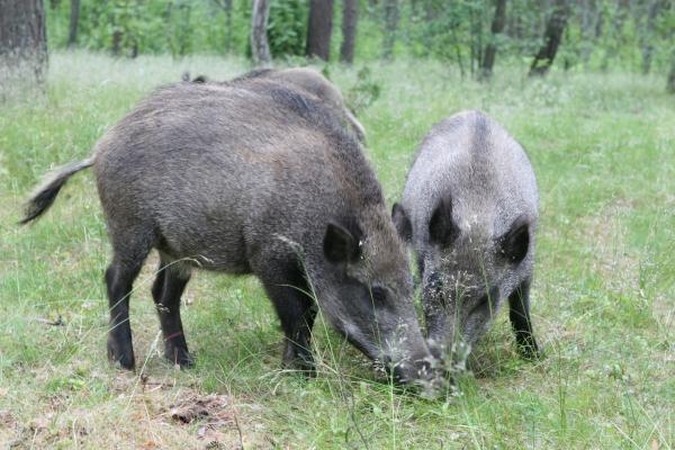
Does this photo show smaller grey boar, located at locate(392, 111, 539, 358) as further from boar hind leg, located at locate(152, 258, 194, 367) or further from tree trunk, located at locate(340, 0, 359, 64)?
tree trunk, located at locate(340, 0, 359, 64)

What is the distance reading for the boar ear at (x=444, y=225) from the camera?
4.51m

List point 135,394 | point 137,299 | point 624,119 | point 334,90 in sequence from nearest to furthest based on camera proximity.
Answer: point 135,394
point 137,299
point 334,90
point 624,119

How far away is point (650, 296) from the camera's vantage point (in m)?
5.29

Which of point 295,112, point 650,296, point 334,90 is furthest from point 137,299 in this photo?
point 334,90

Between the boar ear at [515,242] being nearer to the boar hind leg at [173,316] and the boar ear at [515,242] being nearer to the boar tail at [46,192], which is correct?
the boar hind leg at [173,316]

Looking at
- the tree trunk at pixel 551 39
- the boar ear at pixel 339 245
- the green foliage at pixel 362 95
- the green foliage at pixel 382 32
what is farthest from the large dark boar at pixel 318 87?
the tree trunk at pixel 551 39

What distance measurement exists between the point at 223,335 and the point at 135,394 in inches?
50.9

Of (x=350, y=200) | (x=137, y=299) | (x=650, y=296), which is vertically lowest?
(x=137, y=299)

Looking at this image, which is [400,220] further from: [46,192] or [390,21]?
[390,21]

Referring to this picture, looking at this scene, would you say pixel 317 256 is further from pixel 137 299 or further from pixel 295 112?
pixel 137 299

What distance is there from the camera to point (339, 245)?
13.6 ft

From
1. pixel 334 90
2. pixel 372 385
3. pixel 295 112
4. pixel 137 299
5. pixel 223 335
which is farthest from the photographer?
pixel 334 90

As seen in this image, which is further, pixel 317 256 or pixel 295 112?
pixel 295 112

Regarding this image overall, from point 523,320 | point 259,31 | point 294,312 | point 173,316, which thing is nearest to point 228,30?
point 259,31
